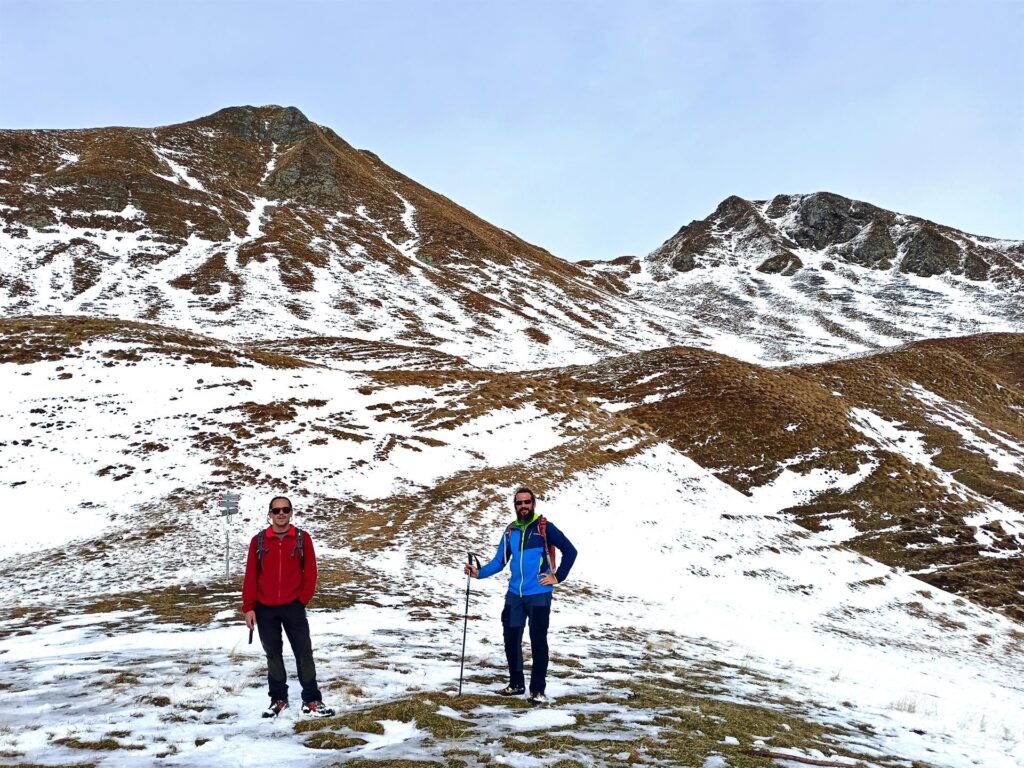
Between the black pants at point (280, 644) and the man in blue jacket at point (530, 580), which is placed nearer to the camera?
the black pants at point (280, 644)

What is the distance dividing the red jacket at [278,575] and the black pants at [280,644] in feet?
0.41

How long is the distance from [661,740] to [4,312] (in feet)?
277

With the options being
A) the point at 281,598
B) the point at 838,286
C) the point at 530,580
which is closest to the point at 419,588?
the point at 530,580

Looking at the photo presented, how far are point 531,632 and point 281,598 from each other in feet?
11.3

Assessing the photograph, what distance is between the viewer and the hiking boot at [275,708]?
7.09 metres

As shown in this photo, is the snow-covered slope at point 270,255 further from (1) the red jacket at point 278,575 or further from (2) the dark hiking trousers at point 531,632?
(1) the red jacket at point 278,575

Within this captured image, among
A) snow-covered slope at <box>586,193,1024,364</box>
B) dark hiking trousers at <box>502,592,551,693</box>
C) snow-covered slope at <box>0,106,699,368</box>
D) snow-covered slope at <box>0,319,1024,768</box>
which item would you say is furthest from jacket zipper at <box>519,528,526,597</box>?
snow-covered slope at <box>586,193,1024,364</box>

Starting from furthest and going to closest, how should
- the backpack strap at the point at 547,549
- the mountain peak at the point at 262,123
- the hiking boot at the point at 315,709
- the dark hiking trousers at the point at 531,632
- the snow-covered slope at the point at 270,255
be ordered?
the mountain peak at the point at 262,123
the snow-covered slope at the point at 270,255
the backpack strap at the point at 547,549
the dark hiking trousers at the point at 531,632
the hiking boot at the point at 315,709

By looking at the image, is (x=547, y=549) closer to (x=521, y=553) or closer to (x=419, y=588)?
(x=521, y=553)

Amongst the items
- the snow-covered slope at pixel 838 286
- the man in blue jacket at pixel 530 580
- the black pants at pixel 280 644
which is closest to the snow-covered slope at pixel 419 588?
the black pants at pixel 280 644

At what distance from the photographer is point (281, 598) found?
7.36 m

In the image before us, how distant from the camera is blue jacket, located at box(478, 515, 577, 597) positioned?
8320 millimetres

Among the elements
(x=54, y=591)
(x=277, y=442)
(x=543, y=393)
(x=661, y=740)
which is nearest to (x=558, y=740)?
(x=661, y=740)

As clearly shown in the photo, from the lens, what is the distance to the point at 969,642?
20.2 meters
